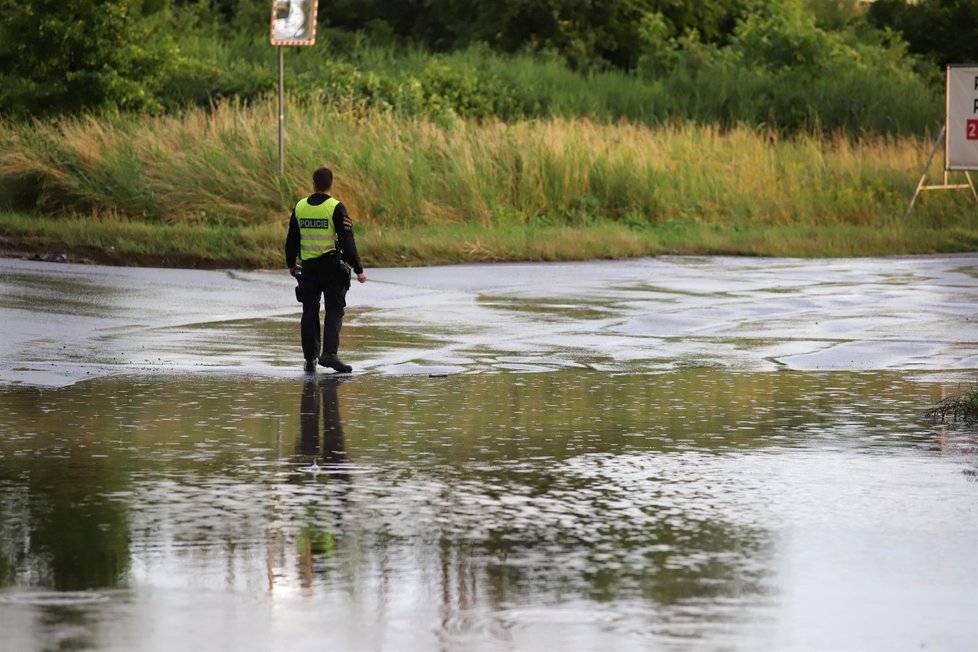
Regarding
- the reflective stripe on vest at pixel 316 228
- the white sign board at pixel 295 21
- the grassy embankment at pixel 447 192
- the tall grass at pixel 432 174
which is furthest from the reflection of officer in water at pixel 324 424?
the white sign board at pixel 295 21

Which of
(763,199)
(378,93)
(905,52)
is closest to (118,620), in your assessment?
(763,199)

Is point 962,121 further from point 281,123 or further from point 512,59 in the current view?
point 512,59

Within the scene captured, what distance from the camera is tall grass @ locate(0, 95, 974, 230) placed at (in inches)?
1141

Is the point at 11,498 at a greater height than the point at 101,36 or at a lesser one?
lesser

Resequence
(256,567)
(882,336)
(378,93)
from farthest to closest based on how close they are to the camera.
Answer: (378,93) → (882,336) → (256,567)

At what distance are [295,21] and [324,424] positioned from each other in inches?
685

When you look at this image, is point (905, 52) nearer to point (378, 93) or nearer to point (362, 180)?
point (378, 93)

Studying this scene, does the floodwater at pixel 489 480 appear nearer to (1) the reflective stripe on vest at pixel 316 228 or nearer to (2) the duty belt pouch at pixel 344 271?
(2) the duty belt pouch at pixel 344 271

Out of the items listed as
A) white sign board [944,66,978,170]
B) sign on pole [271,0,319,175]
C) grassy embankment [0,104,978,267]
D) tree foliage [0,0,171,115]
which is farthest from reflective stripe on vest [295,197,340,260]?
tree foliage [0,0,171,115]

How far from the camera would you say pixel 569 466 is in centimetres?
1027

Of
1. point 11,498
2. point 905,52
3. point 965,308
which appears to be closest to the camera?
point 11,498

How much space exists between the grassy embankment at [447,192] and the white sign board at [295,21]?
195 centimetres

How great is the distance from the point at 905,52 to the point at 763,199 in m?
33.1

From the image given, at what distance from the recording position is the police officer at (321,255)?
48.4 ft
